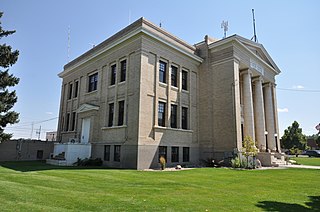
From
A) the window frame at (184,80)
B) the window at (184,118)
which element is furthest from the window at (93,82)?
the window at (184,118)

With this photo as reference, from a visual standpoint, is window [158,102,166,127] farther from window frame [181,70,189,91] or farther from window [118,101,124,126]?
window frame [181,70,189,91]

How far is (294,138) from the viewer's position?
64.8 meters

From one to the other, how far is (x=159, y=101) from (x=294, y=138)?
58.4 meters

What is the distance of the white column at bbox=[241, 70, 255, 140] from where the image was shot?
24.4m

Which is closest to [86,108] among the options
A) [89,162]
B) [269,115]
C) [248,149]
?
[89,162]

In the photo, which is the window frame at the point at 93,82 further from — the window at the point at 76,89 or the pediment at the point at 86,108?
the window at the point at 76,89

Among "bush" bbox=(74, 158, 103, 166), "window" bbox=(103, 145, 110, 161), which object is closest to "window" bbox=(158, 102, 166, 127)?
"window" bbox=(103, 145, 110, 161)

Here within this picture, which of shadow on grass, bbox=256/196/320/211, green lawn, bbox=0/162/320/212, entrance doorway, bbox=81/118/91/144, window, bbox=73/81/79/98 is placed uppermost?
window, bbox=73/81/79/98

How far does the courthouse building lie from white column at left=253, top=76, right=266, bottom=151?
0.11 meters

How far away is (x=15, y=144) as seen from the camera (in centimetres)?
2644

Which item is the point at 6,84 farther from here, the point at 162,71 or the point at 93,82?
the point at 162,71

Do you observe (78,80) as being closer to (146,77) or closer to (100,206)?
(146,77)

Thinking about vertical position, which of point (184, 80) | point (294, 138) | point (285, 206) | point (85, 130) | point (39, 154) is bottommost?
point (285, 206)

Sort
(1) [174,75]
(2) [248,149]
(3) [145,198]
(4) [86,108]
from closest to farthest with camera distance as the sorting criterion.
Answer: (3) [145,198]
(2) [248,149]
(1) [174,75]
(4) [86,108]
